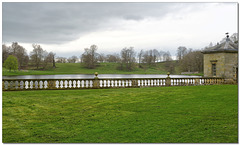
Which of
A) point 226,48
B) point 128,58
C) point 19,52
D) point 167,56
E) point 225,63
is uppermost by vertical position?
point 167,56

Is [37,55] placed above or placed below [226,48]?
above

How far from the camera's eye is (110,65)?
332ft

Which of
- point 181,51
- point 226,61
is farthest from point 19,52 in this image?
point 181,51

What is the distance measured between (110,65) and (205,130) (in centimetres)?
9583

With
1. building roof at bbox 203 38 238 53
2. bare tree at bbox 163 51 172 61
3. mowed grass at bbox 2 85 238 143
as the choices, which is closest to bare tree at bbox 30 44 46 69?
building roof at bbox 203 38 238 53

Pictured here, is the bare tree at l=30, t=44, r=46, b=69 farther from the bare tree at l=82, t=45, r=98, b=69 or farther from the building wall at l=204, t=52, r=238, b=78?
the building wall at l=204, t=52, r=238, b=78

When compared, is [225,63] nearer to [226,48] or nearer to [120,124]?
[226,48]

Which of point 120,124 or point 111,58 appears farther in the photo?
point 111,58

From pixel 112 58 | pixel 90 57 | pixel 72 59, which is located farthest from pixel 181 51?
pixel 72 59

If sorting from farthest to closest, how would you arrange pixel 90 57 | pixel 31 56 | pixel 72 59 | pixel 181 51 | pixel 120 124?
pixel 72 59 → pixel 181 51 → pixel 90 57 → pixel 31 56 → pixel 120 124

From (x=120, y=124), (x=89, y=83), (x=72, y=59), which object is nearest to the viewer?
(x=120, y=124)

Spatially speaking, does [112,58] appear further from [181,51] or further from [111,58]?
[181,51]

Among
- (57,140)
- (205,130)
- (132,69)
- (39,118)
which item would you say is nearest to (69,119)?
(39,118)

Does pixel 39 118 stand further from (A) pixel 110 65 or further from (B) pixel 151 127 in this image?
(A) pixel 110 65
